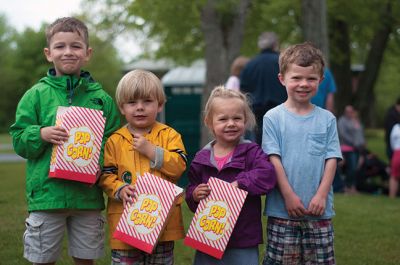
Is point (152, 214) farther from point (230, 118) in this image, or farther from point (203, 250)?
point (230, 118)

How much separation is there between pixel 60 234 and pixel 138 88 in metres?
1.04

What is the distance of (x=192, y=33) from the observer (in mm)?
23234

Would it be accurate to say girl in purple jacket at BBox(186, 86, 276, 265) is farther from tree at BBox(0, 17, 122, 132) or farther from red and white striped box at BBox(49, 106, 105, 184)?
tree at BBox(0, 17, 122, 132)

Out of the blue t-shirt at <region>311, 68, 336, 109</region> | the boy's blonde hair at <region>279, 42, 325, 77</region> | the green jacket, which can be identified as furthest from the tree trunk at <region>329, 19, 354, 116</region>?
the green jacket

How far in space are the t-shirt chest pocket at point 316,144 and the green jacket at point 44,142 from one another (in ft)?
4.07

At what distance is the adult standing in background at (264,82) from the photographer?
300 inches

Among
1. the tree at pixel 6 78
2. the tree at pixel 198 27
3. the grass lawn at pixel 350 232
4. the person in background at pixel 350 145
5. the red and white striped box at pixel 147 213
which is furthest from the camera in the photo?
the tree at pixel 6 78

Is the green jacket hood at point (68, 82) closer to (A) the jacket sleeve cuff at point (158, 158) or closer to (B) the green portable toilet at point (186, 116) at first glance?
(A) the jacket sleeve cuff at point (158, 158)

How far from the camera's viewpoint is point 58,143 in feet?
11.9

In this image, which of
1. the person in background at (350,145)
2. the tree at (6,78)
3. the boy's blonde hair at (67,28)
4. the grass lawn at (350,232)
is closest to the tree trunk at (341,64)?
the person in background at (350,145)

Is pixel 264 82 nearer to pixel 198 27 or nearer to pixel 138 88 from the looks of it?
pixel 138 88

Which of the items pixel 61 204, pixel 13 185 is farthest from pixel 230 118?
pixel 13 185

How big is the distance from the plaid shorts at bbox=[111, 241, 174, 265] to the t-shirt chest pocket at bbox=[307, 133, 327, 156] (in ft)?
3.38

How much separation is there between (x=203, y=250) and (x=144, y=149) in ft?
2.25
